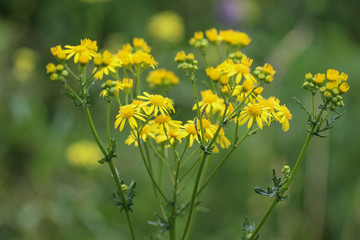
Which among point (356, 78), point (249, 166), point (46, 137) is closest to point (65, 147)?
point (46, 137)

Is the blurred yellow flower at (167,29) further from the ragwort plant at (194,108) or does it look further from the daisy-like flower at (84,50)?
the daisy-like flower at (84,50)

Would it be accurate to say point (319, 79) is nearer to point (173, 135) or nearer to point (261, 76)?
point (261, 76)

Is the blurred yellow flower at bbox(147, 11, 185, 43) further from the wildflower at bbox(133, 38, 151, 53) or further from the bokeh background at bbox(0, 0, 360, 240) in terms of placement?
the wildflower at bbox(133, 38, 151, 53)

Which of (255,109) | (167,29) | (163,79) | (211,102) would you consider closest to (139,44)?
(163,79)

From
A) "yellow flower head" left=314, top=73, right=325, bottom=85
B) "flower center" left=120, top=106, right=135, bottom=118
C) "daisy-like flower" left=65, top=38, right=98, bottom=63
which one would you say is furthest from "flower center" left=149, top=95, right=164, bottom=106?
"yellow flower head" left=314, top=73, right=325, bottom=85

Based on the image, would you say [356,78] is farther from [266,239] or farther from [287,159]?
[266,239]
